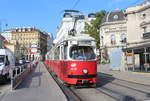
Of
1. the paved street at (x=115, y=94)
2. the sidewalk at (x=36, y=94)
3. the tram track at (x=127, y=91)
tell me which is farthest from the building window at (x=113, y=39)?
the paved street at (x=115, y=94)

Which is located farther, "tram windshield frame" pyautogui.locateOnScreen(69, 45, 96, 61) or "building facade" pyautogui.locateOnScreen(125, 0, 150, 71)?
"building facade" pyautogui.locateOnScreen(125, 0, 150, 71)

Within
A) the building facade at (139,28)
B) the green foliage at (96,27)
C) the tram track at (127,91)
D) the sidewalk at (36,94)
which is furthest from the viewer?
the green foliage at (96,27)

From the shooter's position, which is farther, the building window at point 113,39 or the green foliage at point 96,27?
the green foliage at point 96,27

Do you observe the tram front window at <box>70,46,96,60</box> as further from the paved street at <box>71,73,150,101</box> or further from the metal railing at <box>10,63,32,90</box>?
the metal railing at <box>10,63,32,90</box>

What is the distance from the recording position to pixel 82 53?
53.8 feet

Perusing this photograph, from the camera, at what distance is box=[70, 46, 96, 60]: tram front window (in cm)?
1622

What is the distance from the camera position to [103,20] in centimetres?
7500

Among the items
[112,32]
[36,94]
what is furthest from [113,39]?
[36,94]

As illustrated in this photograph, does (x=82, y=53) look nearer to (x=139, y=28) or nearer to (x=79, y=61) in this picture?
(x=79, y=61)

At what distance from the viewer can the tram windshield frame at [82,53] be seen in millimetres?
16203

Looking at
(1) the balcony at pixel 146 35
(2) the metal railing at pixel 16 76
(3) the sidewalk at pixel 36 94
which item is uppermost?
(1) the balcony at pixel 146 35

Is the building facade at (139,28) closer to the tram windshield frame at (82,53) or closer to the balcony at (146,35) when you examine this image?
the balcony at (146,35)

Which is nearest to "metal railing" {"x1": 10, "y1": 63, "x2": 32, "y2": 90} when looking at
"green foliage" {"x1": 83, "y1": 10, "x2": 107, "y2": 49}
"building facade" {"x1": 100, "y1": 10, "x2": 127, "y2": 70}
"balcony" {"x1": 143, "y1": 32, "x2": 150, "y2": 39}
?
"balcony" {"x1": 143, "y1": 32, "x2": 150, "y2": 39}

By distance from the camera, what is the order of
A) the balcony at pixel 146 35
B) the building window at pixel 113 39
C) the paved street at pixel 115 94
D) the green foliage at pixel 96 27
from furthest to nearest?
the green foliage at pixel 96 27, the building window at pixel 113 39, the balcony at pixel 146 35, the paved street at pixel 115 94
